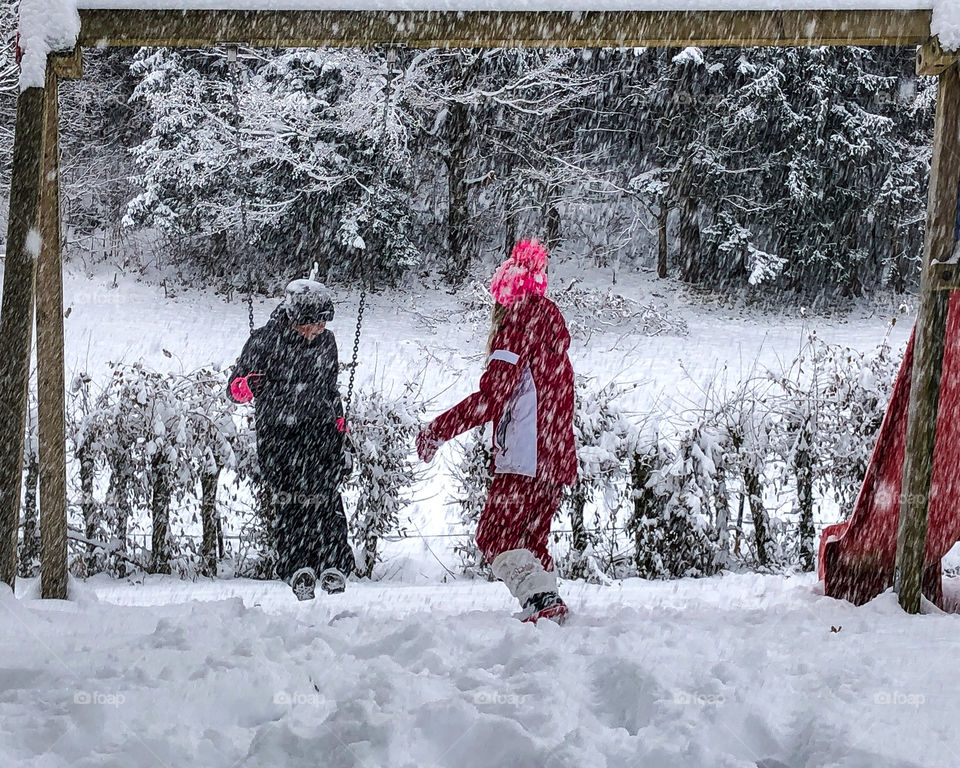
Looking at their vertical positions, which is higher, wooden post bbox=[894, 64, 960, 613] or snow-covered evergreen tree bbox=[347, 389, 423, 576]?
wooden post bbox=[894, 64, 960, 613]

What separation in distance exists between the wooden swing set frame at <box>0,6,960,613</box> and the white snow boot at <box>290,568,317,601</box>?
4.20 ft

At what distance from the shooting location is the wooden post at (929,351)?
3744mm

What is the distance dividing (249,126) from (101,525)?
13.3 meters

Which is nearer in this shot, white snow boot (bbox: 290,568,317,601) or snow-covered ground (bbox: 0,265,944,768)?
snow-covered ground (bbox: 0,265,944,768)

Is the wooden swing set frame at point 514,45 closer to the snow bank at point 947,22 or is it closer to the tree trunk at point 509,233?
the snow bank at point 947,22

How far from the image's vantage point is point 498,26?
3.74m

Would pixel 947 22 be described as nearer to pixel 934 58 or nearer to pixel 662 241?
pixel 934 58

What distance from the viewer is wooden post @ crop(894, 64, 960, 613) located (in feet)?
12.3

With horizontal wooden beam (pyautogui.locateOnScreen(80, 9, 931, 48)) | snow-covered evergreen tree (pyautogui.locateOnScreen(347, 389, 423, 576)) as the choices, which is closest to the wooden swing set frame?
horizontal wooden beam (pyautogui.locateOnScreen(80, 9, 931, 48))

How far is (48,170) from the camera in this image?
387 cm

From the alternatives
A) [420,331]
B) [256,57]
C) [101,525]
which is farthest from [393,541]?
[256,57]

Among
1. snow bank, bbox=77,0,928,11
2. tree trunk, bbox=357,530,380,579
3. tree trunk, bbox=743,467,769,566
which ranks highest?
snow bank, bbox=77,0,928,11

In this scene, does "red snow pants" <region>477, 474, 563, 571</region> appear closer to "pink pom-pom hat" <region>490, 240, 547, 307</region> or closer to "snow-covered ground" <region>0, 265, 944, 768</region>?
"snow-covered ground" <region>0, 265, 944, 768</region>

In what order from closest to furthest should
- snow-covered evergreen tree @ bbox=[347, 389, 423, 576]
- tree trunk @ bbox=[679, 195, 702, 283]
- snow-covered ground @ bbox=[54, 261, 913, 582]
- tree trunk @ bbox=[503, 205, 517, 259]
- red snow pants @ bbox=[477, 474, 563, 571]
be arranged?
red snow pants @ bbox=[477, 474, 563, 571] → snow-covered evergreen tree @ bbox=[347, 389, 423, 576] → snow-covered ground @ bbox=[54, 261, 913, 582] → tree trunk @ bbox=[503, 205, 517, 259] → tree trunk @ bbox=[679, 195, 702, 283]
